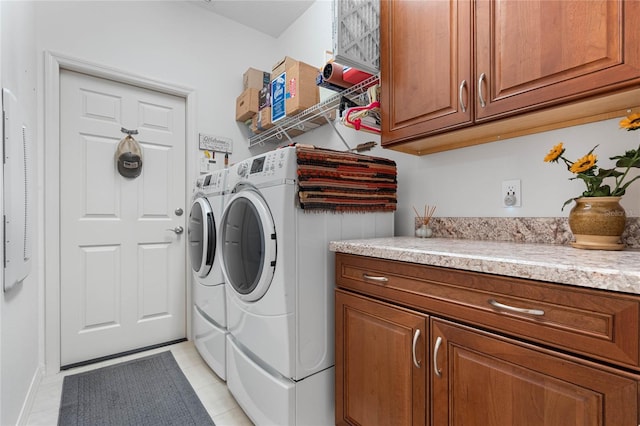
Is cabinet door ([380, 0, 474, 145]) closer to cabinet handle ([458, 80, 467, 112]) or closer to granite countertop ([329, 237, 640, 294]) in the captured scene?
cabinet handle ([458, 80, 467, 112])

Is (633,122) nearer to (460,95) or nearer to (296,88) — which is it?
(460,95)

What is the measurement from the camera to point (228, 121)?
8.86 feet

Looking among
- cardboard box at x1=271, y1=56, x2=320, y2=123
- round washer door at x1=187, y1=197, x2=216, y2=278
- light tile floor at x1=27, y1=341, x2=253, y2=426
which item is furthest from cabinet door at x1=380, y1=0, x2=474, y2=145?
light tile floor at x1=27, y1=341, x2=253, y2=426

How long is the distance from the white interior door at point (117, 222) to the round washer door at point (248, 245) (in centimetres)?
102

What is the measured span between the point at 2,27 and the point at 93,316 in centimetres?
176

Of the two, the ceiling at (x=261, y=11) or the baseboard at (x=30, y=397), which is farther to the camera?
the ceiling at (x=261, y=11)

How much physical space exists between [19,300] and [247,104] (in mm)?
1886

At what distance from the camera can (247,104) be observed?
2510 millimetres

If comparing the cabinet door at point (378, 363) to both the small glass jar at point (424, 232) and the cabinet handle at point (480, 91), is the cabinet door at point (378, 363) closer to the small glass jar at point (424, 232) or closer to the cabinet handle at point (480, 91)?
the small glass jar at point (424, 232)

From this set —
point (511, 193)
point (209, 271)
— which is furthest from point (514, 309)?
point (209, 271)

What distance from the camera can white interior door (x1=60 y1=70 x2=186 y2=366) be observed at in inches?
81.7

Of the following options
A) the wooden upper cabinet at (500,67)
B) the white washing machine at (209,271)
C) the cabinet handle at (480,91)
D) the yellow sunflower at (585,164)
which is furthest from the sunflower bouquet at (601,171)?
the white washing machine at (209,271)

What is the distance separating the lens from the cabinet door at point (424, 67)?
1.12 meters

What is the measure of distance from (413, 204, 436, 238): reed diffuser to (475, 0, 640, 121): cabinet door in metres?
0.62
